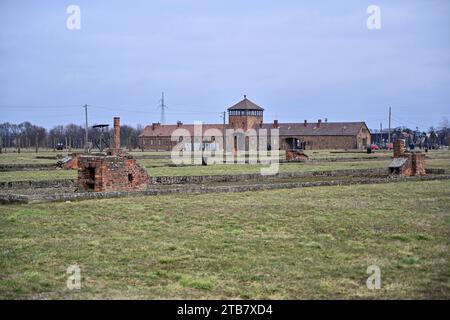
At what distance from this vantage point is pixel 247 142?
7981cm

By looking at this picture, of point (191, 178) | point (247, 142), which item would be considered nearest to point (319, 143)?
point (247, 142)

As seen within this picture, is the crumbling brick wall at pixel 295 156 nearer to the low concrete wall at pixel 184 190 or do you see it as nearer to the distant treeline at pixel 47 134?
the low concrete wall at pixel 184 190

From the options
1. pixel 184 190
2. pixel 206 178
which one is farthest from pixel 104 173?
pixel 206 178

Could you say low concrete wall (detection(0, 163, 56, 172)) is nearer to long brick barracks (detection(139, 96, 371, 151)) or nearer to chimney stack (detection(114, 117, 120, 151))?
chimney stack (detection(114, 117, 120, 151))

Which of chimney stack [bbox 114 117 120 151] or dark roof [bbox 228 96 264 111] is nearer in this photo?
chimney stack [bbox 114 117 120 151]

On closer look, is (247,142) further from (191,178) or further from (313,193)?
(313,193)

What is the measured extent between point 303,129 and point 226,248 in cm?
8681

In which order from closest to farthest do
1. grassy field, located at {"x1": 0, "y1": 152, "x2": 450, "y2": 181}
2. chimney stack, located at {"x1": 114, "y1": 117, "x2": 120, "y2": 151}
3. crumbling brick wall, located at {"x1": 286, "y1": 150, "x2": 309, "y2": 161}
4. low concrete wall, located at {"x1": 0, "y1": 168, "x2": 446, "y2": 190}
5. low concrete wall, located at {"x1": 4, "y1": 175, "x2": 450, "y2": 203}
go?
low concrete wall, located at {"x1": 4, "y1": 175, "x2": 450, "y2": 203}, low concrete wall, located at {"x1": 0, "y1": 168, "x2": 446, "y2": 190}, grassy field, located at {"x1": 0, "y1": 152, "x2": 450, "y2": 181}, chimney stack, located at {"x1": 114, "y1": 117, "x2": 120, "y2": 151}, crumbling brick wall, located at {"x1": 286, "y1": 150, "x2": 309, "y2": 161}

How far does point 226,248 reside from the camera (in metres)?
8.94

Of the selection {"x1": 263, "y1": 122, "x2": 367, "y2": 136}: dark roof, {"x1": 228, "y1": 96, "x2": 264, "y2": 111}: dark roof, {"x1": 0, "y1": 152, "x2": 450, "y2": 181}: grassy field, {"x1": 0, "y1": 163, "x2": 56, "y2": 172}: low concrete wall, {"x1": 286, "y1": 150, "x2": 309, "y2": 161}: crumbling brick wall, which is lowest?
{"x1": 0, "y1": 152, "x2": 450, "y2": 181}: grassy field

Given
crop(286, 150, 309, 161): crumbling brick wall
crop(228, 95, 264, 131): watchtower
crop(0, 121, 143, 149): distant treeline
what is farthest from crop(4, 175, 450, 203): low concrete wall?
crop(0, 121, 143, 149): distant treeline

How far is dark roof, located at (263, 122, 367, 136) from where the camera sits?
9112 centimetres

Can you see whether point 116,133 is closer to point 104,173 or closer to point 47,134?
point 104,173
